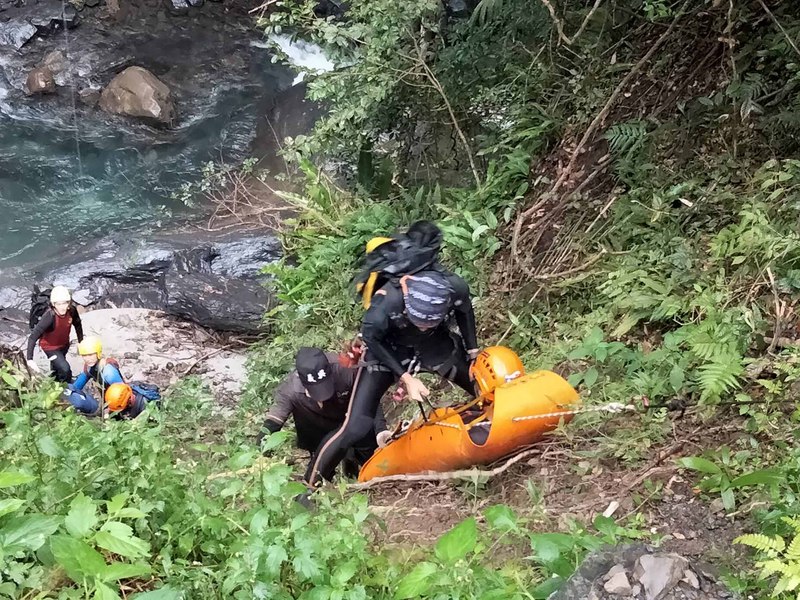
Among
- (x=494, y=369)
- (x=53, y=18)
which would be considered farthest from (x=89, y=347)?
(x=53, y=18)

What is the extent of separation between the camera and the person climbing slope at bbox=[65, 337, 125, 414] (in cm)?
660

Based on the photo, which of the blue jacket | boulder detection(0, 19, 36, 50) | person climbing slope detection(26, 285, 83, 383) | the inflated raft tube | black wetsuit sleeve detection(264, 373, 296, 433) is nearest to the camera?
the inflated raft tube

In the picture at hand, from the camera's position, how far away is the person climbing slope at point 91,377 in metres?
6.60

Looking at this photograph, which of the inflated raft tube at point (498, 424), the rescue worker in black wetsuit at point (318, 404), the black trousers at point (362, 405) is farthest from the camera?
the black trousers at point (362, 405)

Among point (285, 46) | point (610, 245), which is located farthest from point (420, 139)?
point (285, 46)

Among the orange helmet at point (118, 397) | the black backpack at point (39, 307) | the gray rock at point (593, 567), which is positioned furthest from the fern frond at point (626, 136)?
the black backpack at point (39, 307)

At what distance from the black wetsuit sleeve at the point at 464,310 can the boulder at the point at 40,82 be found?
15.5 metres

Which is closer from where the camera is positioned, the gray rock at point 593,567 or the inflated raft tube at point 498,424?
the gray rock at point 593,567

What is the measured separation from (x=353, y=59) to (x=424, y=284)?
15.9 ft

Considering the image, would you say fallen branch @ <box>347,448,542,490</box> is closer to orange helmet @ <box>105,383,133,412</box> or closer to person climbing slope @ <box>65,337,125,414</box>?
orange helmet @ <box>105,383,133,412</box>

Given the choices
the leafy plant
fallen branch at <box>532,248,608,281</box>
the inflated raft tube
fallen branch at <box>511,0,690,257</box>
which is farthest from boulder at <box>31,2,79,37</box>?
the leafy plant

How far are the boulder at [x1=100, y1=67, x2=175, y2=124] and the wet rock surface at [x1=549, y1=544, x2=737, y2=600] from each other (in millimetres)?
15176

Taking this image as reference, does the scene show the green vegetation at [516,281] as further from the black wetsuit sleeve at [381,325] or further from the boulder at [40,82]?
the boulder at [40,82]

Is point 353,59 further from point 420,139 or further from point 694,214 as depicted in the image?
point 694,214
